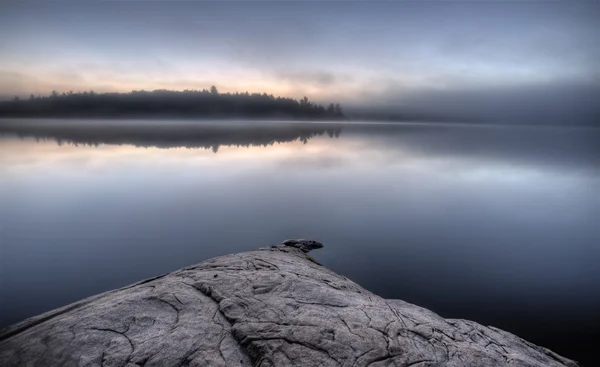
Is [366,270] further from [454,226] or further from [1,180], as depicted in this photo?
[1,180]

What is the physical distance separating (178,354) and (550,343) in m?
8.46

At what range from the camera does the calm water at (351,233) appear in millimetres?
9781

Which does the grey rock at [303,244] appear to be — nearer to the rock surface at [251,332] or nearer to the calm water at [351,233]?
the calm water at [351,233]

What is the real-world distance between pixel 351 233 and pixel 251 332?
11.4 metres

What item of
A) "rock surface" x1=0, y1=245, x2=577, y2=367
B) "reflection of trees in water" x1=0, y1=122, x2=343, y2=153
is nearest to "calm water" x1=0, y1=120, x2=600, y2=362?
"rock surface" x1=0, y1=245, x2=577, y2=367

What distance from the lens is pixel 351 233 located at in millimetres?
15633

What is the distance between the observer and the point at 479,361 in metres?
4.64

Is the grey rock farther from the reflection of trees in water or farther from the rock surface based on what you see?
the reflection of trees in water

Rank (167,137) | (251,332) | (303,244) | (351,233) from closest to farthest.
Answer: (251,332)
(303,244)
(351,233)
(167,137)

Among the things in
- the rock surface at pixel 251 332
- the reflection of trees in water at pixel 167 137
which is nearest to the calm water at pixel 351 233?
the rock surface at pixel 251 332

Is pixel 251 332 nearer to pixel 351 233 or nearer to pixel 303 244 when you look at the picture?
pixel 303 244

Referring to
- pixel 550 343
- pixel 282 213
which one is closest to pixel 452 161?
pixel 282 213

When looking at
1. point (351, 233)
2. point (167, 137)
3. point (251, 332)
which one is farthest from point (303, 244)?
point (167, 137)

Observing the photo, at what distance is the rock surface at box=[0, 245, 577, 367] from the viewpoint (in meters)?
4.22
